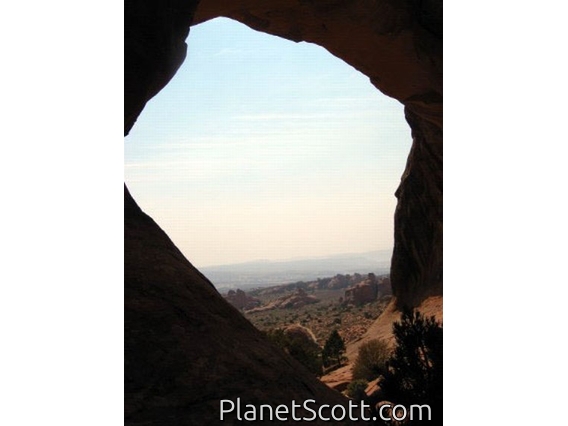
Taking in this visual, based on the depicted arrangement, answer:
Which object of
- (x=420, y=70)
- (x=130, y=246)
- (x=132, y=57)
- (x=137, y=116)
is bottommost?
(x=130, y=246)

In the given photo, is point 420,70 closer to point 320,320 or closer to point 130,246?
point 130,246

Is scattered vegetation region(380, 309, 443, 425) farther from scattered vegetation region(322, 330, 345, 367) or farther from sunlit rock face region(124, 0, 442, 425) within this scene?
scattered vegetation region(322, 330, 345, 367)

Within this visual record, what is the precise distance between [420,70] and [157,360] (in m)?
9.25

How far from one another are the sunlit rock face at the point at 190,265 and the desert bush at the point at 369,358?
A: 4899mm

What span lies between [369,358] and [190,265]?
825 centimetres

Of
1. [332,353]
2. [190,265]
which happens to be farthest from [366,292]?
[190,265]

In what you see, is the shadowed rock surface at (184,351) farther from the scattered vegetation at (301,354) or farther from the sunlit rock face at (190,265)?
the scattered vegetation at (301,354)

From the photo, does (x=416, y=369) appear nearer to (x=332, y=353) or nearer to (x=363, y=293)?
(x=332, y=353)

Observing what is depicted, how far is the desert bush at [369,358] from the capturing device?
14.7 m

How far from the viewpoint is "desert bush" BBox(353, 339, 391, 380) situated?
48.1 ft

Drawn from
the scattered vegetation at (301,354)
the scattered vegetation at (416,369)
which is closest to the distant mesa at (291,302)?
the scattered vegetation at (301,354)

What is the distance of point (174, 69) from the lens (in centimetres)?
924

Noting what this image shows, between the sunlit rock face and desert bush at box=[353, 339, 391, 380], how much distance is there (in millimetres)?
4899

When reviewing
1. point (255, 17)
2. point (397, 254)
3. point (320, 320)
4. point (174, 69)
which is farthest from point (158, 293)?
point (320, 320)
